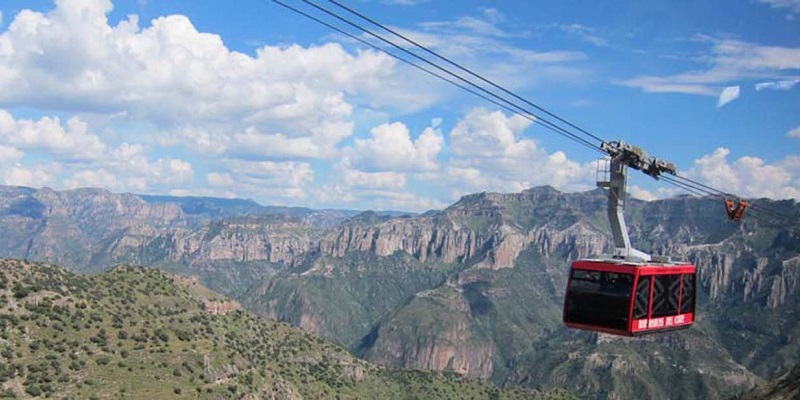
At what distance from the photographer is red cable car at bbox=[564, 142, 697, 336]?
47.2 m

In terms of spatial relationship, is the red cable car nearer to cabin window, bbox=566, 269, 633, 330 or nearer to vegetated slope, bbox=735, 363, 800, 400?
cabin window, bbox=566, 269, 633, 330

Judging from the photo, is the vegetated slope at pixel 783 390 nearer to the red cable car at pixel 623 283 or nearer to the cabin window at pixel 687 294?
the cabin window at pixel 687 294

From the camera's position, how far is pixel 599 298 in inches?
1922

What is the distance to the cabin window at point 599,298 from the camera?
47.3 metres

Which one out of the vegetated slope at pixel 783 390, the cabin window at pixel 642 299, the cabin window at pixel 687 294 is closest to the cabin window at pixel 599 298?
the cabin window at pixel 642 299

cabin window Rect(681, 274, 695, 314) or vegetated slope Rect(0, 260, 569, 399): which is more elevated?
cabin window Rect(681, 274, 695, 314)

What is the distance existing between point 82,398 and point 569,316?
97.5 metres

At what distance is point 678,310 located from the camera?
52188 mm

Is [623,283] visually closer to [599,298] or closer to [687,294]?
[599,298]

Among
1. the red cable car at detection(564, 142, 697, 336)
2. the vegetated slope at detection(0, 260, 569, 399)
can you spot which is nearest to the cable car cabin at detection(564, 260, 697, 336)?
the red cable car at detection(564, 142, 697, 336)

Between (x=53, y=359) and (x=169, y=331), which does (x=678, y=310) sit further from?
(x=169, y=331)

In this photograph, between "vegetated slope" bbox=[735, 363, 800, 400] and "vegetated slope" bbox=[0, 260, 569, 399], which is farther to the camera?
"vegetated slope" bbox=[0, 260, 569, 399]

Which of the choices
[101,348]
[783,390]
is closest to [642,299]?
[783,390]

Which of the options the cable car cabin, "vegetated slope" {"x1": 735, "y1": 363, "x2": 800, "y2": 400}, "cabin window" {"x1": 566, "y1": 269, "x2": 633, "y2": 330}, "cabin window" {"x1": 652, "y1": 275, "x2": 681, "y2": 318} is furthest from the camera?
"vegetated slope" {"x1": 735, "y1": 363, "x2": 800, "y2": 400}
